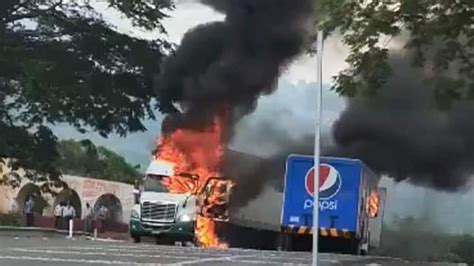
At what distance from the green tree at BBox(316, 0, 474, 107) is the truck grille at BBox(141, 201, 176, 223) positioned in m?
15.2

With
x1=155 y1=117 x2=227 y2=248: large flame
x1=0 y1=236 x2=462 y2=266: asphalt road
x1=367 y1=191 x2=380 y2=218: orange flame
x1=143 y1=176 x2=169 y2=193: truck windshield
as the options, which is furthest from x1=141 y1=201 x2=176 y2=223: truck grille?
x1=0 y1=236 x2=462 y2=266: asphalt road

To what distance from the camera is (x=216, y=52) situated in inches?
1423

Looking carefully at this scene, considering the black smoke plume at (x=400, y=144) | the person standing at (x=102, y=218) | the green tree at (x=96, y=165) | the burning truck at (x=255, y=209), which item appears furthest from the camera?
the green tree at (x=96, y=165)

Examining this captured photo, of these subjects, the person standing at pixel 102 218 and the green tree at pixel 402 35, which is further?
the person standing at pixel 102 218

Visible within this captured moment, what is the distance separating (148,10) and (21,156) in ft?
26.5

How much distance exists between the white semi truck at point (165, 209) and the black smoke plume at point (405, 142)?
6295 millimetres

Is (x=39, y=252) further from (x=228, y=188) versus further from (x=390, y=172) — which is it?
(x=390, y=172)

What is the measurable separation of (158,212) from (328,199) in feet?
19.9

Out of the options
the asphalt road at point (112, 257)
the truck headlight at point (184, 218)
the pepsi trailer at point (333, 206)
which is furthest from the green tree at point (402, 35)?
the truck headlight at point (184, 218)

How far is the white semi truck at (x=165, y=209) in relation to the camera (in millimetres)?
29734

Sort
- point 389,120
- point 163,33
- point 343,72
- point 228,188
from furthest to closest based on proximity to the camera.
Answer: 1. point 163,33
2. point 389,120
3. point 228,188
4. point 343,72

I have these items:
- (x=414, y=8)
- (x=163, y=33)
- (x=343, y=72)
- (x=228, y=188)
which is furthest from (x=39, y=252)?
(x=163, y=33)

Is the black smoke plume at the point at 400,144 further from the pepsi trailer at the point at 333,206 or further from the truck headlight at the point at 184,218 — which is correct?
the pepsi trailer at the point at 333,206

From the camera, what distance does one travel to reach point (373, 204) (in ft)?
98.1
